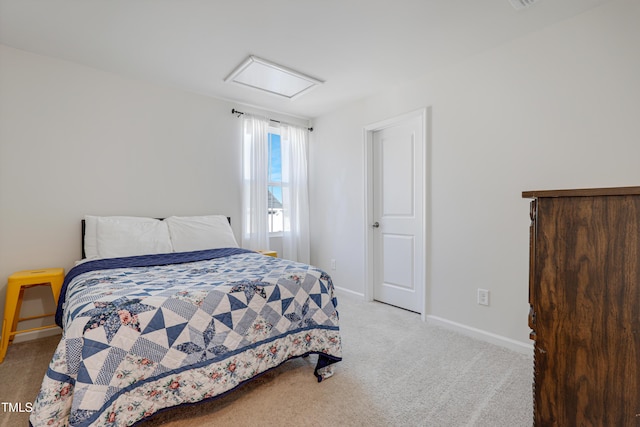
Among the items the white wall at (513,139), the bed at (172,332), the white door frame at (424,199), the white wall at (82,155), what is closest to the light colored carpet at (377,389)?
the bed at (172,332)

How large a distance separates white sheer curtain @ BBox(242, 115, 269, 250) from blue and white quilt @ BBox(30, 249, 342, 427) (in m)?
1.45

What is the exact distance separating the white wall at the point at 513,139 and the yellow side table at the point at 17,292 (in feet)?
10.2

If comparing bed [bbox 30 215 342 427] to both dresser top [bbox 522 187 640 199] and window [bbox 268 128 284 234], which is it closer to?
dresser top [bbox 522 187 640 199]

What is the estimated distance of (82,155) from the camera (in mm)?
2611

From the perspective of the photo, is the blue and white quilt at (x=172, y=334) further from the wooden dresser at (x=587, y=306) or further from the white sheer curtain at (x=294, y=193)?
the white sheer curtain at (x=294, y=193)

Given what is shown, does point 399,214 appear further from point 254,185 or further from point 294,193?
point 254,185

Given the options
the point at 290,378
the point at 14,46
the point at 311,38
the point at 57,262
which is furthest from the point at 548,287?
the point at 14,46

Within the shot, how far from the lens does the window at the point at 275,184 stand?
12.5 feet

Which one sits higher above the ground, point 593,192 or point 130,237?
point 593,192

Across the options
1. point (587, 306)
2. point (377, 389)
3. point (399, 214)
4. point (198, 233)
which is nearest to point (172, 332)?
point (377, 389)

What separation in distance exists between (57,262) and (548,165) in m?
3.96

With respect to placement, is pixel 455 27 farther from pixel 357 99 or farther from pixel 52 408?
pixel 52 408

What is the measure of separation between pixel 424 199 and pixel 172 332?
231 cm

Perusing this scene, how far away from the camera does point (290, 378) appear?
185cm
